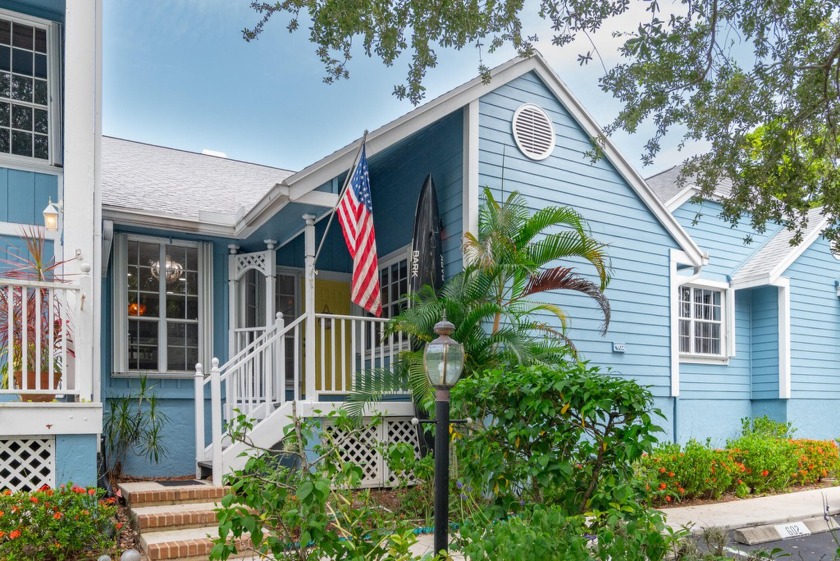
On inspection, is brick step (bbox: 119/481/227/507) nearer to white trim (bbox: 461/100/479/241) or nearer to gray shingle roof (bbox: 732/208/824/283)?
white trim (bbox: 461/100/479/241)

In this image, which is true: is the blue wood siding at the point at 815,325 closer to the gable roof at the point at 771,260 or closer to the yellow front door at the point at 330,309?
the gable roof at the point at 771,260

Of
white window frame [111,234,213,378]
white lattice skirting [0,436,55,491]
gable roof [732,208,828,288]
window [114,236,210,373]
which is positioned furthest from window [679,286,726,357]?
white lattice skirting [0,436,55,491]

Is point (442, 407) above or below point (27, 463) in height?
above

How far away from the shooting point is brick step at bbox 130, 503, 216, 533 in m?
5.97

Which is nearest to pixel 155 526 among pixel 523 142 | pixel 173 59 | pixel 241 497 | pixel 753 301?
pixel 241 497

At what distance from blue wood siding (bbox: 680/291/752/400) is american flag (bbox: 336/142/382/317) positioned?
6.92 meters

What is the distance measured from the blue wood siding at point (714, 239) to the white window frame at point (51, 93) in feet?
34.7

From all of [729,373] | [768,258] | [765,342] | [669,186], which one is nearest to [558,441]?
[729,373]

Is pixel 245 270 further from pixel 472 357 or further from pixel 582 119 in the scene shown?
pixel 582 119

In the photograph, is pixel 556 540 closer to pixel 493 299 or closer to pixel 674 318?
pixel 493 299

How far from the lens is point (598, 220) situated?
1007cm

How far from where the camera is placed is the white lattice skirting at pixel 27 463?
18.4ft

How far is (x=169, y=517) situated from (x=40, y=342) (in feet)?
6.19

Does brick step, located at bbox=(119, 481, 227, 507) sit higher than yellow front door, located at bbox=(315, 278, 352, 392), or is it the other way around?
yellow front door, located at bbox=(315, 278, 352, 392)
